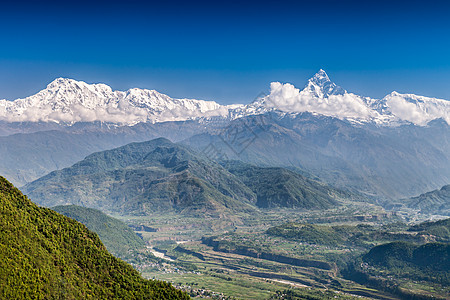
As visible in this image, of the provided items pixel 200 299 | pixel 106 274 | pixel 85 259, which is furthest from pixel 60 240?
pixel 200 299

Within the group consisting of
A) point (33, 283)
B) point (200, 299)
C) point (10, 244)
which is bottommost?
point (200, 299)

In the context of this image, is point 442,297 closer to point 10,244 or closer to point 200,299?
point 200,299

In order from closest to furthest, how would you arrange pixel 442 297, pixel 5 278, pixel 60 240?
pixel 5 278, pixel 60 240, pixel 442 297

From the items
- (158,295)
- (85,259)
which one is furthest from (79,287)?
(158,295)

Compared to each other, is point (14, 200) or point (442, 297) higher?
point (14, 200)

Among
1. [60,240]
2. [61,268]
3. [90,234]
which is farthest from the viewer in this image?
[90,234]

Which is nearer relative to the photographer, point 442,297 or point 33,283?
point 33,283
